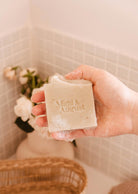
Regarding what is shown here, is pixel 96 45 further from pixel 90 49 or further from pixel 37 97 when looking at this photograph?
pixel 37 97

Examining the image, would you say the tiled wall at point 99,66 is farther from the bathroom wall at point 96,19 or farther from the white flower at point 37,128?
the white flower at point 37,128

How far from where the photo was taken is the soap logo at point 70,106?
0.86 m

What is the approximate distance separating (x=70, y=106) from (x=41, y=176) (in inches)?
21.5

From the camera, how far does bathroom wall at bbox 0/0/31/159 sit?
3.85 ft

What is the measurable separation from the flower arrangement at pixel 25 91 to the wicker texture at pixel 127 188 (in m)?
0.43

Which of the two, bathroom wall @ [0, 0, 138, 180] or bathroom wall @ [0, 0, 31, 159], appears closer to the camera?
bathroom wall @ [0, 0, 138, 180]

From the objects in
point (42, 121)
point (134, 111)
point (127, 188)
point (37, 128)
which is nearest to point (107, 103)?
point (134, 111)

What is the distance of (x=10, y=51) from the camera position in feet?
4.03

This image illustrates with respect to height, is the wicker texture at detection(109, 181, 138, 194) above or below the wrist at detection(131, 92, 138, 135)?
below

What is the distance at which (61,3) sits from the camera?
3.83 feet

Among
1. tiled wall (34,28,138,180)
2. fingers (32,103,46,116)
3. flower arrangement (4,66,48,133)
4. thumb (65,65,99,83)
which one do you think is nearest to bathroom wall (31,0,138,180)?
tiled wall (34,28,138,180)

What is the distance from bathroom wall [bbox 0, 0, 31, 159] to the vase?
0.36 feet

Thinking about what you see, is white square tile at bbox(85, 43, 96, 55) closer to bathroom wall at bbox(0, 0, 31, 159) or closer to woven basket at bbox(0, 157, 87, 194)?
bathroom wall at bbox(0, 0, 31, 159)

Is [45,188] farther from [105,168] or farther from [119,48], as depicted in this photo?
[119,48]
